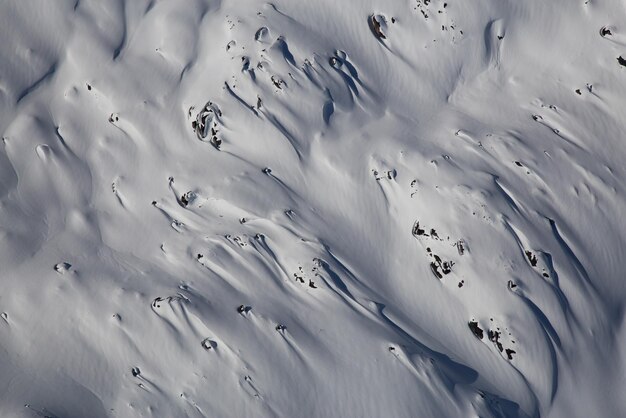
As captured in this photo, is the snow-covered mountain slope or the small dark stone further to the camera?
the small dark stone

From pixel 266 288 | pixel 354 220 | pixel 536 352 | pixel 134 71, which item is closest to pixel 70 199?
pixel 134 71

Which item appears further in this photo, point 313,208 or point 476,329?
point 313,208

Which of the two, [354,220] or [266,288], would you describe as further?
[354,220]

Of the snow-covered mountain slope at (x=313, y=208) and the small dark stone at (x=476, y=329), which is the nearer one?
the snow-covered mountain slope at (x=313, y=208)

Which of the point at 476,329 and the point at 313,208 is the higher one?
the point at 313,208

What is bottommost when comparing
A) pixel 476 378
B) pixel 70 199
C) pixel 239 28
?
pixel 476 378

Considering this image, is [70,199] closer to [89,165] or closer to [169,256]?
[89,165]

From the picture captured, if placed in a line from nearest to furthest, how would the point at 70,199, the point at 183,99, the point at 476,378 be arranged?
the point at 476,378 → the point at 70,199 → the point at 183,99

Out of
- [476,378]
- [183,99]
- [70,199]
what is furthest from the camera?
[183,99]
